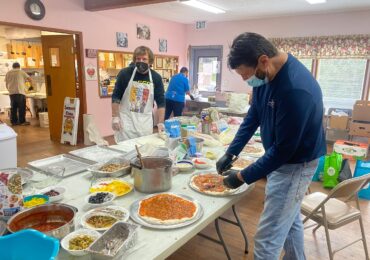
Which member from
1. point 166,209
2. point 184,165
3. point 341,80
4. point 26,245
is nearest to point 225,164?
point 184,165

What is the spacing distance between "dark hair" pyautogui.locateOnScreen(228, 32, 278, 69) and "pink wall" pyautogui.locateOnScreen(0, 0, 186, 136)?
3.99m

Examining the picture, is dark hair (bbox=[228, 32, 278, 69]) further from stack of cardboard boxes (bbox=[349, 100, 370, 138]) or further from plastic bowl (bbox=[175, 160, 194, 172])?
stack of cardboard boxes (bbox=[349, 100, 370, 138])

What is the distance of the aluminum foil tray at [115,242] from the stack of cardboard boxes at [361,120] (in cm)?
502

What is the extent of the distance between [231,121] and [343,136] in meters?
3.05

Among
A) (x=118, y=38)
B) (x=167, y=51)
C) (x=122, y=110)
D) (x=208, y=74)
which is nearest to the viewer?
(x=122, y=110)

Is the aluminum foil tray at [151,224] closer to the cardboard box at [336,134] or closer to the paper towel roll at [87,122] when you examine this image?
the paper towel roll at [87,122]

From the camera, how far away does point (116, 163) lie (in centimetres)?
177

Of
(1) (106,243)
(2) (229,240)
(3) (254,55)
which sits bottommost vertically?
(2) (229,240)

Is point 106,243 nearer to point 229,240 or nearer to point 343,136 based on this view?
point 229,240

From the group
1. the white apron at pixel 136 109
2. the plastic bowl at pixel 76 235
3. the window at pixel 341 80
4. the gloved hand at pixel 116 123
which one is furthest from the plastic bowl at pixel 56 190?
the window at pixel 341 80

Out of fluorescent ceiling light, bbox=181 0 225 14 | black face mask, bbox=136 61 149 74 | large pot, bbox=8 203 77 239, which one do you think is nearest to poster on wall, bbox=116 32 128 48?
fluorescent ceiling light, bbox=181 0 225 14

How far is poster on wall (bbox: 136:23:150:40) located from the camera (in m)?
6.01

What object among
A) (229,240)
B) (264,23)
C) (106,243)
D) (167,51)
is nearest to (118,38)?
(167,51)

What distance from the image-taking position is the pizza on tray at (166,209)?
119cm
